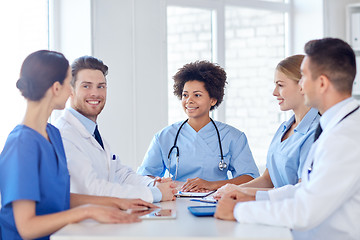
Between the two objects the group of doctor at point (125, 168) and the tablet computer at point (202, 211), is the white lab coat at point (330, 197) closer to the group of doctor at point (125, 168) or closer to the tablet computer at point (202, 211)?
the group of doctor at point (125, 168)

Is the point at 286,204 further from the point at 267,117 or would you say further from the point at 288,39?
the point at 288,39

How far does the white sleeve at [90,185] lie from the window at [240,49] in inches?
82.1

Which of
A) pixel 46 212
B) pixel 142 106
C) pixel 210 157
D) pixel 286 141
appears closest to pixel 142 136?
pixel 142 106

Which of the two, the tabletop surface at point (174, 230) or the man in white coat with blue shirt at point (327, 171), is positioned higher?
the man in white coat with blue shirt at point (327, 171)

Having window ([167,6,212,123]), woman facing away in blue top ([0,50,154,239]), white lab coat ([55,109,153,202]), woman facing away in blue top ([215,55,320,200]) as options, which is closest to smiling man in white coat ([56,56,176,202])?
white lab coat ([55,109,153,202])

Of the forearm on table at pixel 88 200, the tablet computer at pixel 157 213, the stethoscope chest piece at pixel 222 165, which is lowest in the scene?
the tablet computer at pixel 157 213

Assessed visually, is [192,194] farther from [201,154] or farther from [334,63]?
[334,63]

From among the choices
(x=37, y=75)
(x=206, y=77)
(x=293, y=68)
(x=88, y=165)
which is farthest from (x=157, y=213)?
(x=206, y=77)

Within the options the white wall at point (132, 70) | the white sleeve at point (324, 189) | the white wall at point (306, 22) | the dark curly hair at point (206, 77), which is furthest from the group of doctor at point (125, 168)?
the white wall at point (306, 22)

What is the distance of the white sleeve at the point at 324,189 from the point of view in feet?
4.85

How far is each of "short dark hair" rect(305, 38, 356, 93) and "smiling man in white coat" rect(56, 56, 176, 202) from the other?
0.85 m

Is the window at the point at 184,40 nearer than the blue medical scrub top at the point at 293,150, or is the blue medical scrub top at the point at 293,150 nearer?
the blue medical scrub top at the point at 293,150

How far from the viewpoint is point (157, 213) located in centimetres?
174

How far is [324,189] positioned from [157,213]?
60 cm
